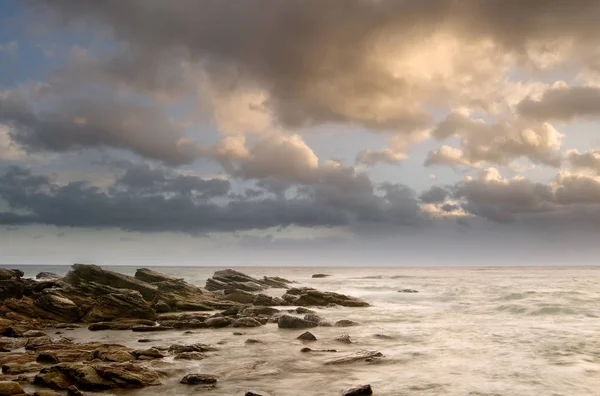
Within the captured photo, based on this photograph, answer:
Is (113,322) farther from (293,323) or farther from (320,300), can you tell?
(320,300)

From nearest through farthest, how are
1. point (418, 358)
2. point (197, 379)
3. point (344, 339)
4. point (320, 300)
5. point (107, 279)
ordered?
1. point (197, 379)
2. point (418, 358)
3. point (344, 339)
4. point (107, 279)
5. point (320, 300)

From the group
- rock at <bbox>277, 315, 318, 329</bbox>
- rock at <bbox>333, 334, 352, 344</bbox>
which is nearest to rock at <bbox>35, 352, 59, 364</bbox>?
rock at <bbox>333, 334, 352, 344</bbox>

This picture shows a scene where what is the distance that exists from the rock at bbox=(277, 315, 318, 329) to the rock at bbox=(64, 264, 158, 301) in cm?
1920

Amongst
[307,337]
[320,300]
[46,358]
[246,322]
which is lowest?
[320,300]

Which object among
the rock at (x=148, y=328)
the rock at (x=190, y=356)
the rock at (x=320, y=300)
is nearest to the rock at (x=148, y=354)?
the rock at (x=190, y=356)

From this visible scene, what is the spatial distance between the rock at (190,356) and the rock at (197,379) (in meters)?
4.59

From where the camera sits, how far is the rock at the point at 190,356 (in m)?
20.6

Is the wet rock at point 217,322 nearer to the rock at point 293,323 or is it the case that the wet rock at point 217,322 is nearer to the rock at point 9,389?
the rock at point 293,323

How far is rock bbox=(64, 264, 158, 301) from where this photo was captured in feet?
147

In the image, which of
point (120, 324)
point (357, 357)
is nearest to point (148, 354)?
point (357, 357)

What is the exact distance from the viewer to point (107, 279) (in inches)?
1816

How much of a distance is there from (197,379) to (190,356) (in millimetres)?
5162

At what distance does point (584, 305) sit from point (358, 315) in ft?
83.4

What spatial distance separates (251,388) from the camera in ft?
51.4
